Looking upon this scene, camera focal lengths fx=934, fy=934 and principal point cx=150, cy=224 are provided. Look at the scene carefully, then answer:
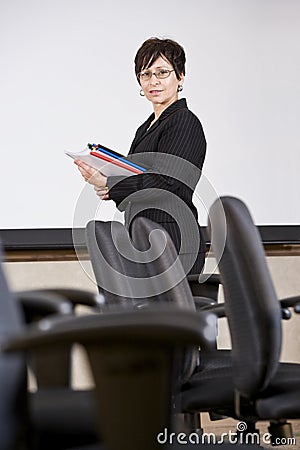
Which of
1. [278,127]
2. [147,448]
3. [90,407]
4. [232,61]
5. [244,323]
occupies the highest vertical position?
[232,61]

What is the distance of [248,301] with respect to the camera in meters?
2.04

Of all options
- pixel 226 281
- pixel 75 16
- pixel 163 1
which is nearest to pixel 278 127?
pixel 163 1

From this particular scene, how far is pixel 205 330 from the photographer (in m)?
1.04

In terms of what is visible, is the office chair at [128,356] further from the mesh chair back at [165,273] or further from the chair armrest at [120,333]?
the mesh chair back at [165,273]

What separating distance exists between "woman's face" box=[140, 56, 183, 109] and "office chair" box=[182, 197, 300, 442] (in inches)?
69.2

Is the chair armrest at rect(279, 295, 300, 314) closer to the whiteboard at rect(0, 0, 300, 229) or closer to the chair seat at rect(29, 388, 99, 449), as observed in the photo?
the chair seat at rect(29, 388, 99, 449)

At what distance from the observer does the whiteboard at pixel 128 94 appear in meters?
4.46

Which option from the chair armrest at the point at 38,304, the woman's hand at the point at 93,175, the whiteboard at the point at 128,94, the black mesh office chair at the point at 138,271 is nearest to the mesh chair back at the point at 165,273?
the black mesh office chair at the point at 138,271

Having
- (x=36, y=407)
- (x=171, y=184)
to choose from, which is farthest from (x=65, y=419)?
(x=171, y=184)

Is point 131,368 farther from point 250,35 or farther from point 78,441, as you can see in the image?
point 250,35

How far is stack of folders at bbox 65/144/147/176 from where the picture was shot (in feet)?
10.7

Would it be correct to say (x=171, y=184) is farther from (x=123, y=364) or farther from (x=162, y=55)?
(x=123, y=364)

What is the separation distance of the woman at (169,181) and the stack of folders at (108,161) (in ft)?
0.12

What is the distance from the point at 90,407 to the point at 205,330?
1.34 feet
